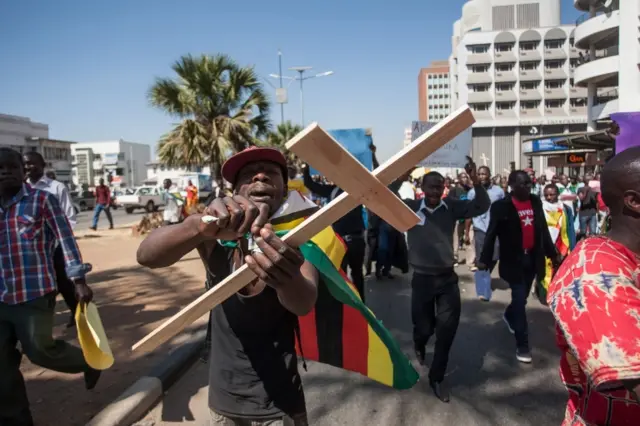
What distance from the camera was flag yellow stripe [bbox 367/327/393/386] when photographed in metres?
2.52

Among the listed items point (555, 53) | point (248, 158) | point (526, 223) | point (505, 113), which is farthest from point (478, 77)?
point (248, 158)

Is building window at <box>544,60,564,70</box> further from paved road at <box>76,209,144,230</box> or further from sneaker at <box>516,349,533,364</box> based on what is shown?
sneaker at <box>516,349,533,364</box>

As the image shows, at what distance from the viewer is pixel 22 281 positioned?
3.01 metres

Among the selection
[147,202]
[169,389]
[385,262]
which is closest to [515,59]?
[147,202]

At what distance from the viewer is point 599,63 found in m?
33.4

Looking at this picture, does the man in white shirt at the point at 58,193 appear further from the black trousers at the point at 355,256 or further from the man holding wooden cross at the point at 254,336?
the black trousers at the point at 355,256

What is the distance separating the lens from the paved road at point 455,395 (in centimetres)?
366

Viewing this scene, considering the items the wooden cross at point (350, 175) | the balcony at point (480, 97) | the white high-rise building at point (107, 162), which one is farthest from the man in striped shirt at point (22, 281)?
the white high-rise building at point (107, 162)

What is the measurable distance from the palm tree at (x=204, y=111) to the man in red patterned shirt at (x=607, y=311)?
13.6 metres

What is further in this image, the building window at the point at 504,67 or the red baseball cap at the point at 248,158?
the building window at the point at 504,67

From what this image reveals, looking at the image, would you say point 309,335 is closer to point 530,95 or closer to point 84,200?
point 84,200

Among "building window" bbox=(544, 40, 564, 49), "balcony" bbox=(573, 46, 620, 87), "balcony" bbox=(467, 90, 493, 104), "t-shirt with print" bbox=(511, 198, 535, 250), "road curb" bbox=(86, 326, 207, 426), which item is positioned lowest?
"road curb" bbox=(86, 326, 207, 426)

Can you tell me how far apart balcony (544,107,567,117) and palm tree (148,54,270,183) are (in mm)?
57802

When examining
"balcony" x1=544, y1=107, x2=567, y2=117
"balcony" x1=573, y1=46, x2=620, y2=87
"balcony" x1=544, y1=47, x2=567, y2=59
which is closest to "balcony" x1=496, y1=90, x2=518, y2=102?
"balcony" x1=544, y1=107, x2=567, y2=117
